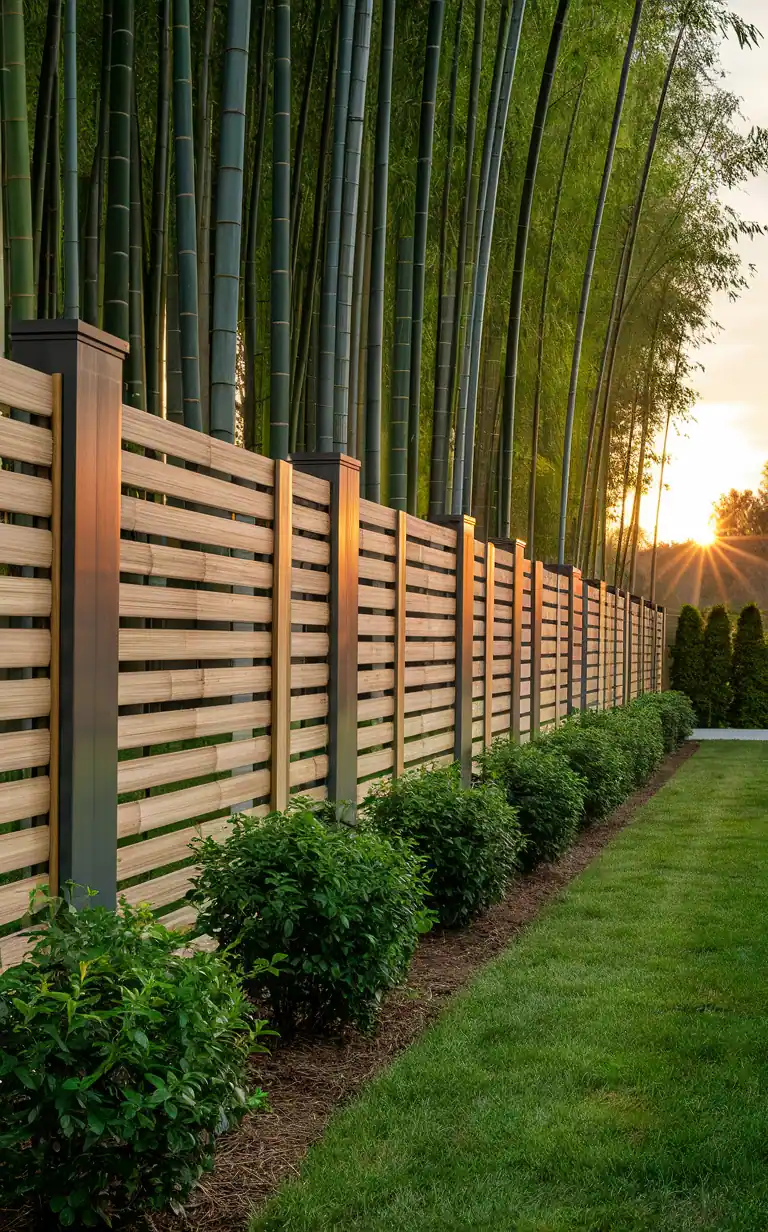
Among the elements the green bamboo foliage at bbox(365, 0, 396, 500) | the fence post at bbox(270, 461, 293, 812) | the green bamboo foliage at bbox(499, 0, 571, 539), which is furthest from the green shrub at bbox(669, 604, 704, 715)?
the fence post at bbox(270, 461, 293, 812)

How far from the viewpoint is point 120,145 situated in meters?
3.21

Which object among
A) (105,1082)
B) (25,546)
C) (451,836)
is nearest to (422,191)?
(451,836)

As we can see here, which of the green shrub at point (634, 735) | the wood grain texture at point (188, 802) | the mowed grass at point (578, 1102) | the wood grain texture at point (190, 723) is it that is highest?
the wood grain texture at point (190, 723)

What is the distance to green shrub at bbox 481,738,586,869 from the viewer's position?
5.51 meters

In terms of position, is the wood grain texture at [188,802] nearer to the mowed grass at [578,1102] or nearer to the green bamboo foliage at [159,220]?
the mowed grass at [578,1102]

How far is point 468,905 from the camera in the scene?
4270mm

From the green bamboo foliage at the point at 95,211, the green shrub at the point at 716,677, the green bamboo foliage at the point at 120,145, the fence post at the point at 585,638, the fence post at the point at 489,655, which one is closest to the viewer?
the green bamboo foliage at the point at 120,145

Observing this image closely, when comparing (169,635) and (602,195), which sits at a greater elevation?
(602,195)

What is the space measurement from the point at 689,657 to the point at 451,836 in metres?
15.8

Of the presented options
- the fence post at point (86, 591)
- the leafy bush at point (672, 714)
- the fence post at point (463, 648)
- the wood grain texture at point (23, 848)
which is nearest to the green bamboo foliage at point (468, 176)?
the fence post at point (463, 648)

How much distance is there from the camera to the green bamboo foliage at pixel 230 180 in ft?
11.0

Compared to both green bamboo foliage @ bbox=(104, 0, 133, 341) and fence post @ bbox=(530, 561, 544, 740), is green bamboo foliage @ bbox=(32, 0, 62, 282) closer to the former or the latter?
green bamboo foliage @ bbox=(104, 0, 133, 341)

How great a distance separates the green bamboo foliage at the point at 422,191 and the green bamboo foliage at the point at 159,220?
3.37 ft

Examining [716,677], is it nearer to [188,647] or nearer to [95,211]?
[95,211]
